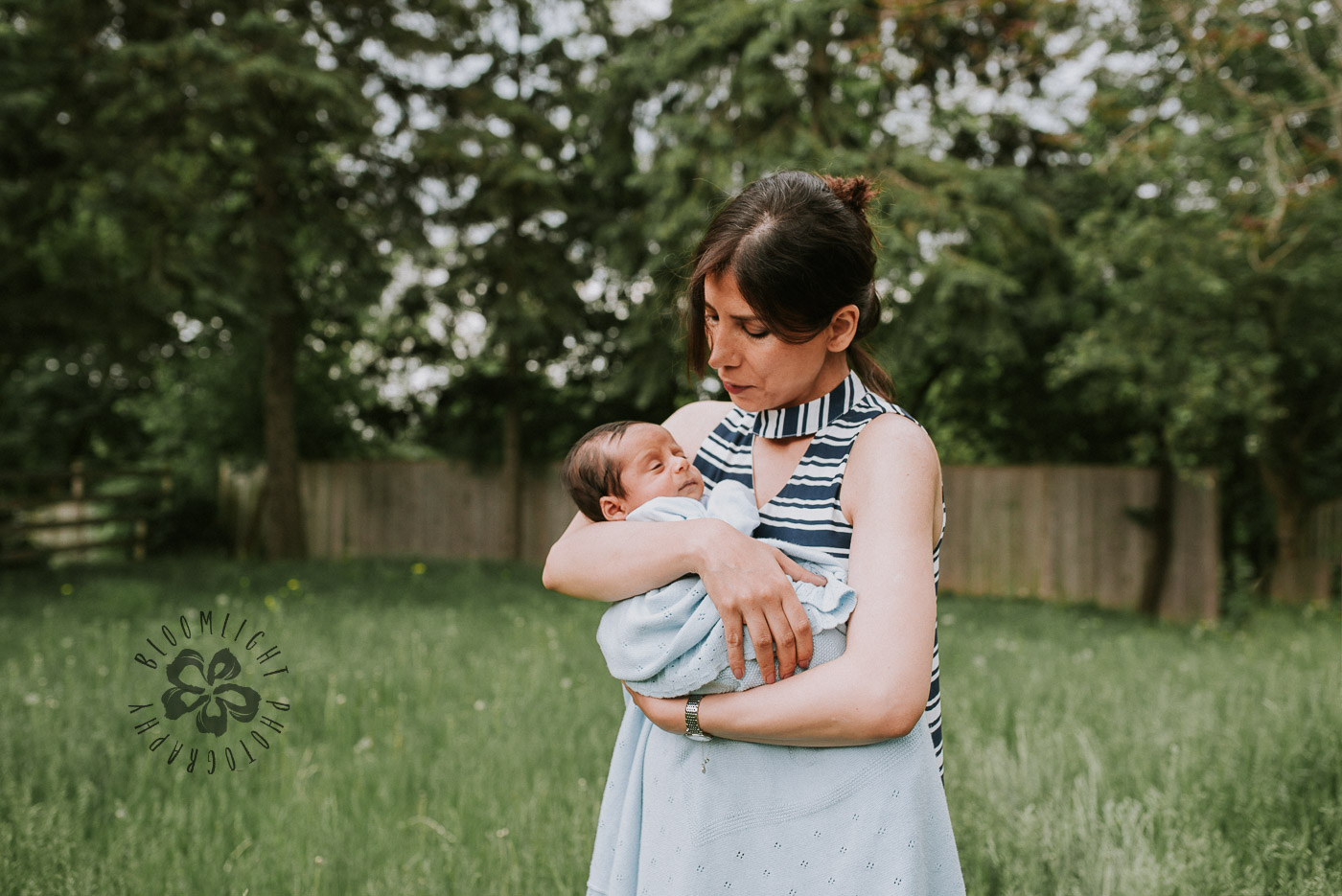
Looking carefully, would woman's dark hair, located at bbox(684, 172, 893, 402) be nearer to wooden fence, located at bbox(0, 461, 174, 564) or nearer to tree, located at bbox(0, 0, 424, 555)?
tree, located at bbox(0, 0, 424, 555)

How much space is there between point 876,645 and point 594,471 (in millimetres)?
667

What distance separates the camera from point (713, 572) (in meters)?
1.34

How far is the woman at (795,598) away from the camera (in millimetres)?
1309

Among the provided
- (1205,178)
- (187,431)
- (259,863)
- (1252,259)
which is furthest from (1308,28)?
(187,431)

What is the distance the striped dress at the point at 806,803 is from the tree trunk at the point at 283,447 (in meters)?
11.9

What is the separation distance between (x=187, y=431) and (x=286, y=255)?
19.6 ft

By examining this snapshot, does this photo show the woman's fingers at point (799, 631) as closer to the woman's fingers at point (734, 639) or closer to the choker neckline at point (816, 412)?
the woman's fingers at point (734, 639)

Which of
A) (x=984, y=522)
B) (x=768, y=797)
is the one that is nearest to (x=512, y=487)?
(x=984, y=522)

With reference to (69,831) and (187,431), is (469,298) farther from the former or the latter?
(69,831)

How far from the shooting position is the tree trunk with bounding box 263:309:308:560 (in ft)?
40.2

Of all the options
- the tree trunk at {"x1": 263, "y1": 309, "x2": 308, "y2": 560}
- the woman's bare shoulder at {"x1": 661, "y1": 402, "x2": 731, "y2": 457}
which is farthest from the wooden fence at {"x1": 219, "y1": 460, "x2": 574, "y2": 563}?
the woman's bare shoulder at {"x1": 661, "y1": 402, "x2": 731, "y2": 457}

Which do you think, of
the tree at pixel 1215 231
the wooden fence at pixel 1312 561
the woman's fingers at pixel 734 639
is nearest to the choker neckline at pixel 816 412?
the woman's fingers at pixel 734 639

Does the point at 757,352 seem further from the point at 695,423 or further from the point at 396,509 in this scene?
the point at 396,509

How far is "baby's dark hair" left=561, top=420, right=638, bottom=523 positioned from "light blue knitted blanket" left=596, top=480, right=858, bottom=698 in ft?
0.92
